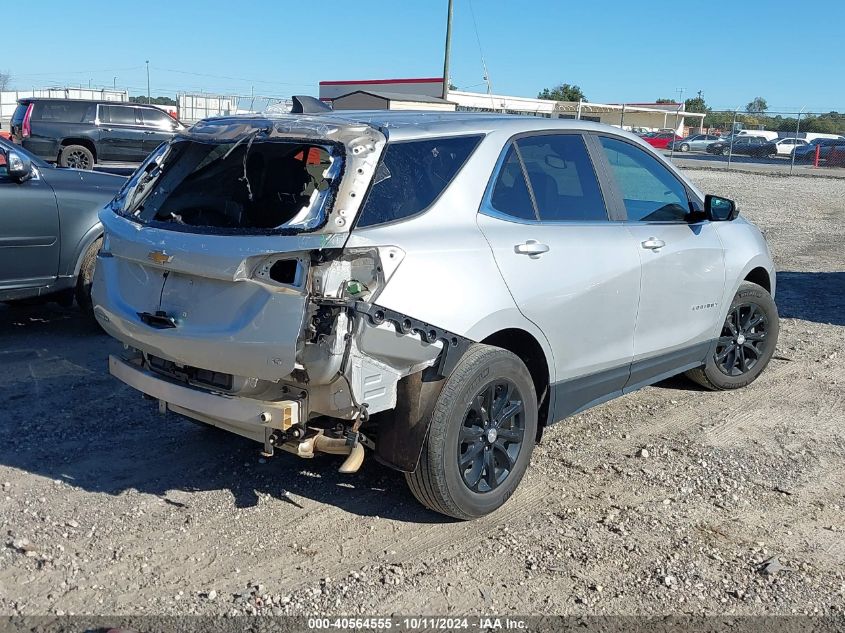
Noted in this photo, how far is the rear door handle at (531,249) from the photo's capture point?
410cm


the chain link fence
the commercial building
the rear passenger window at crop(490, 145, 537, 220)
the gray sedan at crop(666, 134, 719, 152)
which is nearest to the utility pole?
the commercial building

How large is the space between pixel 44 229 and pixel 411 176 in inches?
171

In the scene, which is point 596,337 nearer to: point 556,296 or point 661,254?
point 556,296

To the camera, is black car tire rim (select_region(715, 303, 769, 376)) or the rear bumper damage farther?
black car tire rim (select_region(715, 303, 769, 376))

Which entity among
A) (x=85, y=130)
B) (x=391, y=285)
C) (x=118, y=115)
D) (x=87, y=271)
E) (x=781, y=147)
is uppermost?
(x=781, y=147)

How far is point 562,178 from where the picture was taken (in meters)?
4.64

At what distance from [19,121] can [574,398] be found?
19938 millimetres

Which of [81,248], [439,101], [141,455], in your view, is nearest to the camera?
[141,455]

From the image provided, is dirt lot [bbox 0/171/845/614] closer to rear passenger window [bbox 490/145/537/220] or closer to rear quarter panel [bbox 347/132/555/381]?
rear quarter panel [bbox 347/132/555/381]

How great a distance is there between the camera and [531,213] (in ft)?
14.2

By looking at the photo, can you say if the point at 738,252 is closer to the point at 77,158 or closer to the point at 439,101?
the point at 77,158

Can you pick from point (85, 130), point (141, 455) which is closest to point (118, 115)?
point (85, 130)

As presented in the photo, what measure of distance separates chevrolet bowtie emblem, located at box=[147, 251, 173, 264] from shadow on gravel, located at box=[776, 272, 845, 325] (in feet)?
22.3

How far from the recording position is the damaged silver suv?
3.45m
